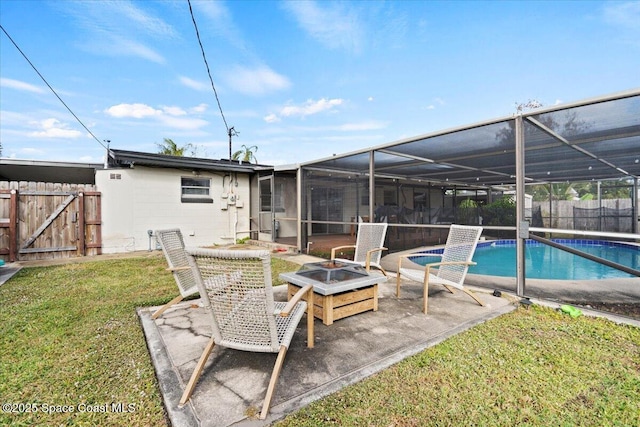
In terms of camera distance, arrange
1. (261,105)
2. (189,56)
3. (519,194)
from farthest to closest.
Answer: (261,105) → (189,56) → (519,194)

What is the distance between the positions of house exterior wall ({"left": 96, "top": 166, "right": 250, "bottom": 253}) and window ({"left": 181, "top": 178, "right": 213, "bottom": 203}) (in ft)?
0.40

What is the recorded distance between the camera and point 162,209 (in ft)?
29.7

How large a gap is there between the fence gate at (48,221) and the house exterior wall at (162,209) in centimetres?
34

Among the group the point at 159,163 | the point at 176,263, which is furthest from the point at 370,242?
the point at 159,163

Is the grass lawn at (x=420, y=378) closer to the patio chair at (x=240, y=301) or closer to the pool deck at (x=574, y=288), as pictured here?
the patio chair at (x=240, y=301)

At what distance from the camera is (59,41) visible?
24.0 feet

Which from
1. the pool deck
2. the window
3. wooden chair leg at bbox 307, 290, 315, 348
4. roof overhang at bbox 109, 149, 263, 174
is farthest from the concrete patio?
the window

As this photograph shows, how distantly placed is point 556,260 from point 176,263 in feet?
19.1

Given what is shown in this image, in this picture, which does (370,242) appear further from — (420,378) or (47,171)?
(47,171)

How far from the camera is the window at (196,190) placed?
9.55m

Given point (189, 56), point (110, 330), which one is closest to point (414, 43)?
point (189, 56)

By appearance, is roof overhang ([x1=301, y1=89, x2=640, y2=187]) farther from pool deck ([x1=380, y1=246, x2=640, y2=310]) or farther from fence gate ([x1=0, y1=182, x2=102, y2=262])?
fence gate ([x1=0, y1=182, x2=102, y2=262])

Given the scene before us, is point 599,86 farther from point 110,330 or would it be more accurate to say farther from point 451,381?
point 110,330

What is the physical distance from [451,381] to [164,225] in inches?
357
